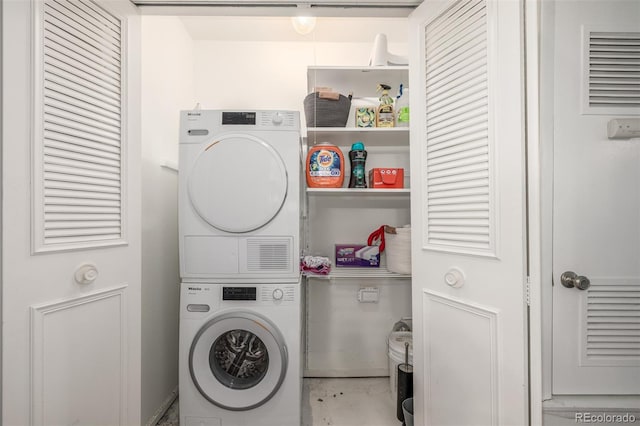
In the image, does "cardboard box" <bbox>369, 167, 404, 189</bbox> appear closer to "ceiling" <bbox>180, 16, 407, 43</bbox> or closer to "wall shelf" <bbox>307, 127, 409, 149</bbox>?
"wall shelf" <bbox>307, 127, 409, 149</bbox>

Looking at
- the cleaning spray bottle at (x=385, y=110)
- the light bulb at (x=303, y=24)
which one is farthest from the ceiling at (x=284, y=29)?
the cleaning spray bottle at (x=385, y=110)

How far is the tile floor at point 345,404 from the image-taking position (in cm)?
174

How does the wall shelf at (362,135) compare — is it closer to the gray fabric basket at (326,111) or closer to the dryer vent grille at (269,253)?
the gray fabric basket at (326,111)

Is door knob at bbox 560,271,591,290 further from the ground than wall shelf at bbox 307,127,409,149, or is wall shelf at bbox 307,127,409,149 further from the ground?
wall shelf at bbox 307,127,409,149

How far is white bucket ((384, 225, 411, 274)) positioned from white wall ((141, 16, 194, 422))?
Result: 4.98 ft

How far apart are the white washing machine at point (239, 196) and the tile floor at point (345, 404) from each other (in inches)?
38.0

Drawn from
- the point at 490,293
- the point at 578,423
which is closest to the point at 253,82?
the point at 490,293

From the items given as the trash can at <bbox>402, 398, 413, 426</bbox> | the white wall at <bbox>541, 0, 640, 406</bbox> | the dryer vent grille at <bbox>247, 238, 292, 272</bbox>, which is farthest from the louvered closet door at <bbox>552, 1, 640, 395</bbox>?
the dryer vent grille at <bbox>247, 238, 292, 272</bbox>

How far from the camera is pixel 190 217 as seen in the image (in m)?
1.54

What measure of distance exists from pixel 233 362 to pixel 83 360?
74cm

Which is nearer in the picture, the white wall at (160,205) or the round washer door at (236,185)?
the round washer door at (236,185)

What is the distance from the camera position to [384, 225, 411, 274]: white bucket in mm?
1811

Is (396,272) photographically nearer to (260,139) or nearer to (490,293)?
(490,293)

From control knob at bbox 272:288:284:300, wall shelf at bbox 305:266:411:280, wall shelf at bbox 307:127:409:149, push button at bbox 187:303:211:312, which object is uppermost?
wall shelf at bbox 307:127:409:149
